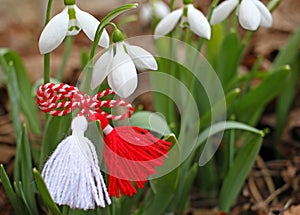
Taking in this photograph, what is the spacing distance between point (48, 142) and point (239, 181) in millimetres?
504

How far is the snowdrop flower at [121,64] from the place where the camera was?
96cm

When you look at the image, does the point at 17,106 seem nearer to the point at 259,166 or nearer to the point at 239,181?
the point at 239,181

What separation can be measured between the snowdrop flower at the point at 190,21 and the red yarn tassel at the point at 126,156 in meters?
0.27

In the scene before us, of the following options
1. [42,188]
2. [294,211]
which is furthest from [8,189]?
[294,211]

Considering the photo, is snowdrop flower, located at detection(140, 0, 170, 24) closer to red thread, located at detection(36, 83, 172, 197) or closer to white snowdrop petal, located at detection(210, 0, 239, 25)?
white snowdrop petal, located at detection(210, 0, 239, 25)

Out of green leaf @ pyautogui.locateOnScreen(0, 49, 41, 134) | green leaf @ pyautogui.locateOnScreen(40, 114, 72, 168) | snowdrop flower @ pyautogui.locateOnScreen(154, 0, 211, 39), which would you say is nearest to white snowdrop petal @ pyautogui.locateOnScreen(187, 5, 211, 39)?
snowdrop flower @ pyautogui.locateOnScreen(154, 0, 211, 39)

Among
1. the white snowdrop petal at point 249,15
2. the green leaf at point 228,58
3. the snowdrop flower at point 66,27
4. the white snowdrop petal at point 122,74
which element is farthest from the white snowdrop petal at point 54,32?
the green leaf at point 228,58

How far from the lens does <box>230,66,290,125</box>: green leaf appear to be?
4.86 ft

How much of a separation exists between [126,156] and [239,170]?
460 millimetres

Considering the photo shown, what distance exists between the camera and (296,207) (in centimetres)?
136

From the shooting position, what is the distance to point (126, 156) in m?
0.97

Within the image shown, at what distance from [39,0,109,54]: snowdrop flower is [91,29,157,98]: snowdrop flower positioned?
44 millimetres

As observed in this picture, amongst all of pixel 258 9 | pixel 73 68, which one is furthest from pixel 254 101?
pixel 73 68

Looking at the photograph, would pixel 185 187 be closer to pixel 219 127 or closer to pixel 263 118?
pixel 219 127
